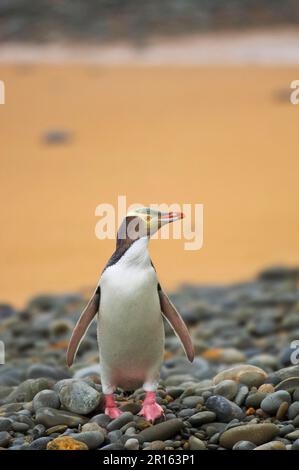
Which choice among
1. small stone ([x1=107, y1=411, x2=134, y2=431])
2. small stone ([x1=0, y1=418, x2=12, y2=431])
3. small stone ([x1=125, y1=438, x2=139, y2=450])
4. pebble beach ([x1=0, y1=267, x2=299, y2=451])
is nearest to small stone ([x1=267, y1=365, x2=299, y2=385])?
pebble beach ([x1=0, y1=267, x2=299, y2=451])

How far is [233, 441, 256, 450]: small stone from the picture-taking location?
315 cm

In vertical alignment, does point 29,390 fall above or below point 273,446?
above

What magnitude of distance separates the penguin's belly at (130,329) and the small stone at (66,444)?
0.33 meters

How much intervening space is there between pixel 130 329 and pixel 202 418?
41cm

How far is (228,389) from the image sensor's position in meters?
3.62

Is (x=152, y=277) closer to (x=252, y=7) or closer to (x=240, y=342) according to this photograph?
(x=240, y=342)

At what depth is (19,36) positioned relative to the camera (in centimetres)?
1605

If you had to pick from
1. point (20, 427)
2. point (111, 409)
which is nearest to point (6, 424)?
point (20, 427)

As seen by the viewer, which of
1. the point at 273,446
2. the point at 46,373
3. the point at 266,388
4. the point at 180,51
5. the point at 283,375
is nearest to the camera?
the point at 273,446

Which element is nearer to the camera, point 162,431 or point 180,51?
point 162,431

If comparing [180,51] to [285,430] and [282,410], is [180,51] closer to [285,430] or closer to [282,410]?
[282,410]

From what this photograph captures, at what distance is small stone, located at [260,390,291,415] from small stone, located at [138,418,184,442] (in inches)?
13.4

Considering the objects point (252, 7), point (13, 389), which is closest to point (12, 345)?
point (13, 389)

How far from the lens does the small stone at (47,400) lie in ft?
11.5
